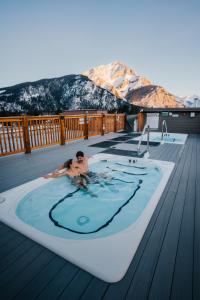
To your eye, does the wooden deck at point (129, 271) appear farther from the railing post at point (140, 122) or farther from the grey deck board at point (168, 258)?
the railing post at point (140, 122)

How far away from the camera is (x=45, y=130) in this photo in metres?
6.22

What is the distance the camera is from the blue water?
7.41 feet

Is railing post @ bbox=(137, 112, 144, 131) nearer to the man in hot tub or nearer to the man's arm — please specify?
the man in hot tub

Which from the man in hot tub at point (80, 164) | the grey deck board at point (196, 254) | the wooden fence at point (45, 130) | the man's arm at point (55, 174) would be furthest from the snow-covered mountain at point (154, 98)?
the grey deck board at point (196, 254)

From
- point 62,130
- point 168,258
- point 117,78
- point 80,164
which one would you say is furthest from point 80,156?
point 117,78

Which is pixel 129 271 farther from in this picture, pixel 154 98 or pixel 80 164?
pixel 154 98

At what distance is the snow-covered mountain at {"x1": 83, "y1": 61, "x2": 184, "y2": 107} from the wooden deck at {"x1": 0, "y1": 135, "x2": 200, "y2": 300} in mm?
93379

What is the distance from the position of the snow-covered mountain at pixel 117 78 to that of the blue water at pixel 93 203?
113394 millimetres

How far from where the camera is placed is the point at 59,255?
1495mm

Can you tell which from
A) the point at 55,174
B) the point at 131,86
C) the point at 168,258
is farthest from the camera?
the point at 131,86

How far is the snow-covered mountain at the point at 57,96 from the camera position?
61.3 m

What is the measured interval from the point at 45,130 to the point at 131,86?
129m

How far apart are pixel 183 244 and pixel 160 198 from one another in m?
0.94

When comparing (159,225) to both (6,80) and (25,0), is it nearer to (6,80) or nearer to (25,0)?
(25,0)
